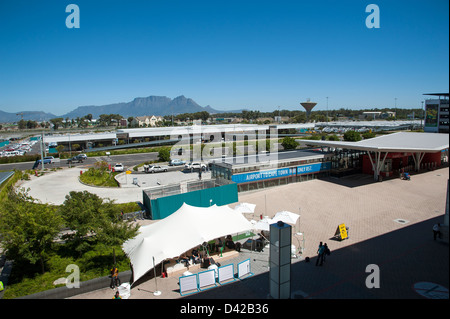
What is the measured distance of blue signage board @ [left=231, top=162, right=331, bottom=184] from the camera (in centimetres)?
2329

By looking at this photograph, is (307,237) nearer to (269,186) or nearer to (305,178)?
(269,186)

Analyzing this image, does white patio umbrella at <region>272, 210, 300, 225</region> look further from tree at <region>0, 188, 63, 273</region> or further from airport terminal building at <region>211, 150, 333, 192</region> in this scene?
tree at <region>0, 188, 63, 273</region>

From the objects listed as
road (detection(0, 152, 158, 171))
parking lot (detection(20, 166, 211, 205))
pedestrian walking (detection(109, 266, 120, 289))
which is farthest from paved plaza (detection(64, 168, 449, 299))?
road (detection(0, 152, 158, 171))

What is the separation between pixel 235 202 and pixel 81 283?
40.9 ft

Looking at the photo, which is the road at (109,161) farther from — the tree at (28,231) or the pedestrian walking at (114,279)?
the pedestrian walking at (114,279)

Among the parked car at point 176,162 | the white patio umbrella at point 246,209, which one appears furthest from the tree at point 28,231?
the parked car at point 176,162

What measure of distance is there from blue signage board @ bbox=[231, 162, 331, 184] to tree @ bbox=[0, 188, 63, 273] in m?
13.8

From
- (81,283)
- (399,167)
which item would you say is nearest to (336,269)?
(81,283)

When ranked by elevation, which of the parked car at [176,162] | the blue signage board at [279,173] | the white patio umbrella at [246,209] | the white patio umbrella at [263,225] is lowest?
the white patio umbrella at [263,225]

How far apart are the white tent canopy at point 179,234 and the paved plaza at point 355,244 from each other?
3.57 feet

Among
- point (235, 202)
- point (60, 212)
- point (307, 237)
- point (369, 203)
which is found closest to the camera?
point (60, 212)

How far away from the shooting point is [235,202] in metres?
21.6

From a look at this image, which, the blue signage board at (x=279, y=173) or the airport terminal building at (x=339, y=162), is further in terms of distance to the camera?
the airport terminal building at (x=339, y=162)

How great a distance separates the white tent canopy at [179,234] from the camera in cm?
1160
